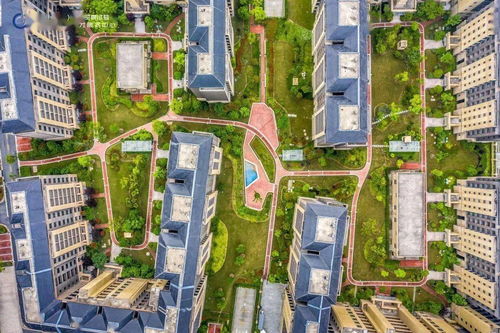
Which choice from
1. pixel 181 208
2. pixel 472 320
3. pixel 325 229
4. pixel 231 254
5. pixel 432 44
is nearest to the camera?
pixel 325 229

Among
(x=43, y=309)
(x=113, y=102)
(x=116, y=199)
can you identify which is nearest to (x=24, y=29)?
(x=113, y=102)

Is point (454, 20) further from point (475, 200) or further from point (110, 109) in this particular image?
point (110, 109)

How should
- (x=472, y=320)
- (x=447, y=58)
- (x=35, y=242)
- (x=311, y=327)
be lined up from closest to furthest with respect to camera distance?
(x=311, y=327)
(x=35, y=242)
(x=472, y=320)
(x=447, y=58)

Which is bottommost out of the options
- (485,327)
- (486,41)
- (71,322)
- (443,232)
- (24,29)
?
(485,327)

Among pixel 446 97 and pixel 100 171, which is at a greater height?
pixel 446 97

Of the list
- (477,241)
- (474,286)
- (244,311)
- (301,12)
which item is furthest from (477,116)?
(244,311)

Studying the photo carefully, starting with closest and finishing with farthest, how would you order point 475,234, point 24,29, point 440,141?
point 24,29
point 475,234
point 440,141

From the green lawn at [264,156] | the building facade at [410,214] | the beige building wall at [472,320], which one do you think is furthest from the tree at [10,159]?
the beige building wall at [472,320]

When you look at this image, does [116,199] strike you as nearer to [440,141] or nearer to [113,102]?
[113,102]
